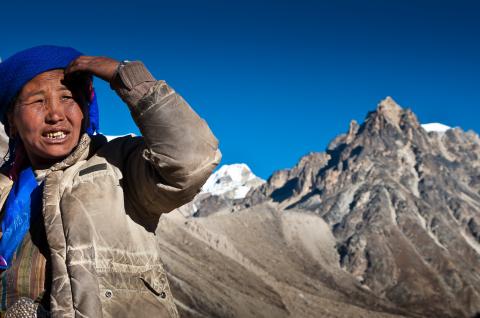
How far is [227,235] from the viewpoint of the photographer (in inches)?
4518

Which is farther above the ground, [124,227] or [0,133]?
[0,133]

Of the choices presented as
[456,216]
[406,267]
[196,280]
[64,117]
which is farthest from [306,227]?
[64,117]

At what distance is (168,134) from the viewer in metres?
2.41

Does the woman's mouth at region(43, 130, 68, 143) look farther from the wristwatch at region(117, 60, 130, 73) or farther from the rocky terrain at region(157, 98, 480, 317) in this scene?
the rocky terrain at region(157, 98, 480, 317)

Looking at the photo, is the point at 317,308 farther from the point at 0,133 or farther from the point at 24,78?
the point at 24,78

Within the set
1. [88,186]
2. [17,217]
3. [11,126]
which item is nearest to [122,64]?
[88,186]

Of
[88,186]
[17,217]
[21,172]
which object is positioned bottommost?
[17,217]

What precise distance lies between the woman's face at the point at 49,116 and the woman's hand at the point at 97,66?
0.75 feet

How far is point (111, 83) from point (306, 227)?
142 meters

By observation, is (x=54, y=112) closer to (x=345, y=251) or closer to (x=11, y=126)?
(x=11, y=126)

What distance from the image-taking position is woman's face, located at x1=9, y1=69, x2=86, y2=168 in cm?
308

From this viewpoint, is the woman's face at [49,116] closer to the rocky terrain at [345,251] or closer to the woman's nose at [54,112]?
the woman's nose at [54,112]

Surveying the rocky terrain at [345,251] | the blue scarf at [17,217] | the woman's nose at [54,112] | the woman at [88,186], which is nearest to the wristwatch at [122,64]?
the woman at [88,186]

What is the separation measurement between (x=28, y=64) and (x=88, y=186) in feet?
2.97
